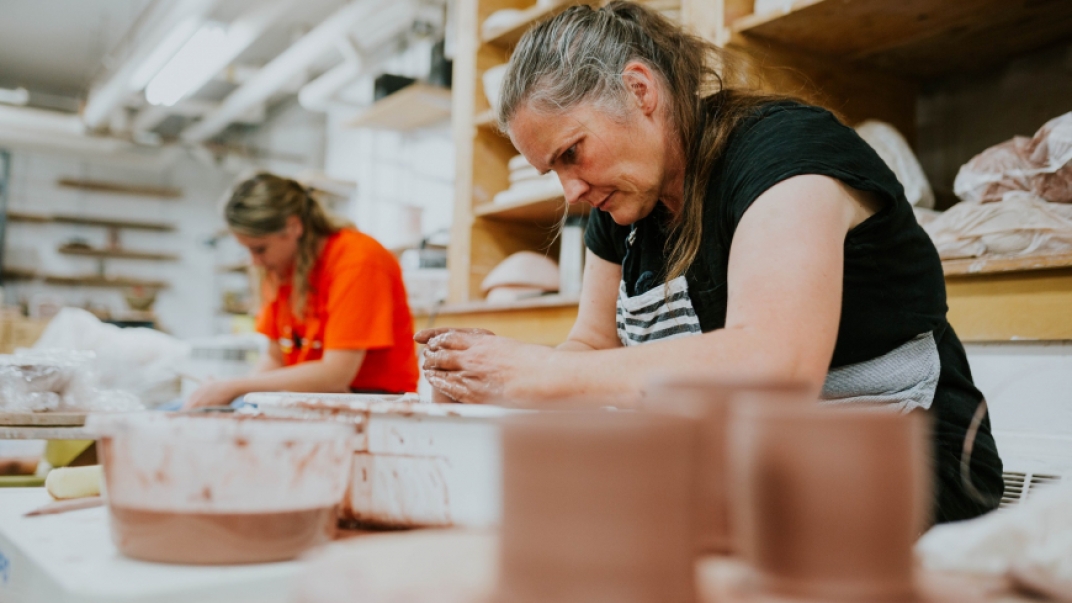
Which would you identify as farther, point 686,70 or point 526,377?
point 686,70

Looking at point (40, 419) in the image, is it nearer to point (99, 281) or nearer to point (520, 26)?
point (520, 26)

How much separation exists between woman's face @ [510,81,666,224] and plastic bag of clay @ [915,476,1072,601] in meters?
0.82

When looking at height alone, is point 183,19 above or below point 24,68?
below

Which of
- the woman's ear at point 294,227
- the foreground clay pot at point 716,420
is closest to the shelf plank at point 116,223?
the woman's ear at point 294,227

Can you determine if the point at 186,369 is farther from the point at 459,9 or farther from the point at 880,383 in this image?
the point at 880,383

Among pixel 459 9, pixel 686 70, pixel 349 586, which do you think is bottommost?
pixel 349 586

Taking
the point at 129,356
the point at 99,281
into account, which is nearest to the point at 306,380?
the point at 129,356

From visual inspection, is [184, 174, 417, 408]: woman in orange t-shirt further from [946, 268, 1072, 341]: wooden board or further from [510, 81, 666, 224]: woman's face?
[946, 268, 1072, 341]: wooden board

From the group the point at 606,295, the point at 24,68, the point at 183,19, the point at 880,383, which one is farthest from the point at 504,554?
the point at 24,68

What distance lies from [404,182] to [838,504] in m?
4.66

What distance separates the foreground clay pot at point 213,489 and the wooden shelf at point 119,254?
8.55m

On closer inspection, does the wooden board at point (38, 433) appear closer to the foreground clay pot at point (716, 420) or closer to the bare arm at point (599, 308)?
the bare arm at point (599, 308)

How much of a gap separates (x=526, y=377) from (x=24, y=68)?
25.2 feet

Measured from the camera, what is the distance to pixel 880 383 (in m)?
1.09
